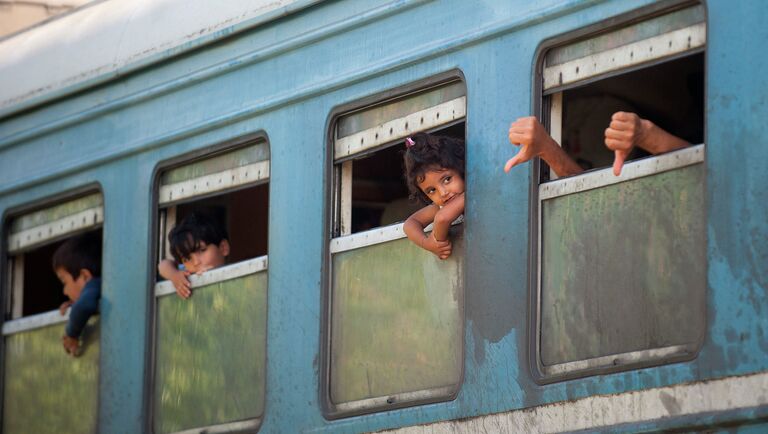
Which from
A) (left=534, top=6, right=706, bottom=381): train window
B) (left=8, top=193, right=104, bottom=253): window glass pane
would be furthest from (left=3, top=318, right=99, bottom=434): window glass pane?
(left=534, top=6, right=706, bottom=381): train window

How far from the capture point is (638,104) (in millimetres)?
7188

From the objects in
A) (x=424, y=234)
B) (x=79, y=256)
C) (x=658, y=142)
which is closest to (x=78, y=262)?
(x=79, y=256)

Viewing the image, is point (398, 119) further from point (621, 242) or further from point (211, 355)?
point (211, 355)

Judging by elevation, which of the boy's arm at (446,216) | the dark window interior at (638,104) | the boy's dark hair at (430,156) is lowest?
the boy's arm at (446,216)

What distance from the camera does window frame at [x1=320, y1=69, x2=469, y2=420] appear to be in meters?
5.50

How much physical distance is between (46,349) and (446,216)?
2.69 m

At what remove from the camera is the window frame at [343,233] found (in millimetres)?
5499

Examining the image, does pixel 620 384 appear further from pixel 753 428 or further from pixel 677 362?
pixel 753 428

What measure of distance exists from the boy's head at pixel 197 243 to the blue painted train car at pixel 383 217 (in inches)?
3.5

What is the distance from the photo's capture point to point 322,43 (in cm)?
602

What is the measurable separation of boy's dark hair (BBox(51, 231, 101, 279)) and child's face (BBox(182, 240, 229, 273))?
2.77ft

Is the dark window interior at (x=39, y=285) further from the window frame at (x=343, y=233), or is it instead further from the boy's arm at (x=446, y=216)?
the boy's arm at (x=446, y=216)

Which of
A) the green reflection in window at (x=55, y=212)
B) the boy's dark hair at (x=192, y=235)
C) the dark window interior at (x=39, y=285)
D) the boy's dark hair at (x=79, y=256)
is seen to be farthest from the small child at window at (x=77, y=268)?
the dark window interior at (x=39, y=285)

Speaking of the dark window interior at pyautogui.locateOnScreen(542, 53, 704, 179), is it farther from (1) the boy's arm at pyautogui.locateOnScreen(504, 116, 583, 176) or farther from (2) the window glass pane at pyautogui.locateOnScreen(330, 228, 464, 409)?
(1) the boy's arm at pyautogui.locateOnScreen(504, 116, 583, 176)
